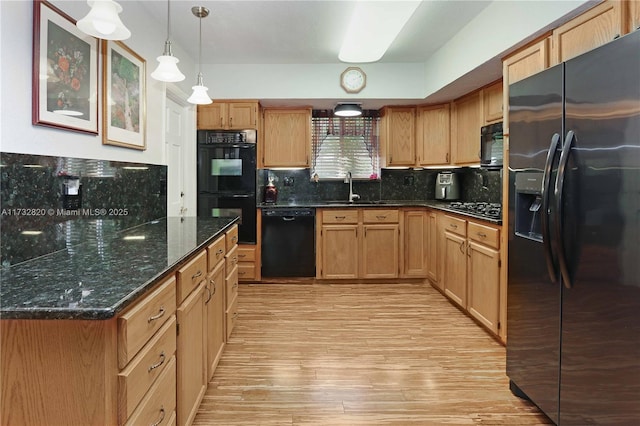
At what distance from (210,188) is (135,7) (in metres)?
2.06

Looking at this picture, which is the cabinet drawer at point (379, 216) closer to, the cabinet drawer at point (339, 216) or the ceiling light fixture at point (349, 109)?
the cabinet drawer at point (339, 216)

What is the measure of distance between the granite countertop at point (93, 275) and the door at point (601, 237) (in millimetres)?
1669

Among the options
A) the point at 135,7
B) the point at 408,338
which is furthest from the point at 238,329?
the point at 135,7

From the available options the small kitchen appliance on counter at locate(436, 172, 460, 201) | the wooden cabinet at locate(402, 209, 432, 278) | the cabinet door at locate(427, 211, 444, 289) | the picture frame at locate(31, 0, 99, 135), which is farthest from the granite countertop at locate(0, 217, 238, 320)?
the small kitchen appliance on counter at locate(436, 172, 460, 201)

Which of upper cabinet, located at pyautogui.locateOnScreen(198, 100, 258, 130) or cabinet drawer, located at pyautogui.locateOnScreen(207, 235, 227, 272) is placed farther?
upper cabinet, located at pyautogui.locateOnScreen(198, 100, 258, 130)

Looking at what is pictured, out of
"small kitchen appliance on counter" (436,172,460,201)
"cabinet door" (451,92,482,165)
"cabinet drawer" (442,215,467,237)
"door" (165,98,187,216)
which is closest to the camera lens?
"cabinet drawer" (442,215,467,237)

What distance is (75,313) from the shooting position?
0.96 meters

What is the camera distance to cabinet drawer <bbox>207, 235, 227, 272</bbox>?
2102 mm

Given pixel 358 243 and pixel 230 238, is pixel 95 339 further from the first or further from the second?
pixel 358 243

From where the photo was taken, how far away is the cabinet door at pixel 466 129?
155 inches

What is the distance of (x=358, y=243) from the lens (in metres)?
4.53

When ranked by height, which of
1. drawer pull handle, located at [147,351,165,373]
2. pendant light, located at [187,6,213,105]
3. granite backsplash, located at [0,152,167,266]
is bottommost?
drawer pull handle, located at [147,351,165,373]

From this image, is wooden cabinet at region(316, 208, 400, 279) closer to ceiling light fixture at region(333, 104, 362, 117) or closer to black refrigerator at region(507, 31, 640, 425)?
ceiling light fixture at region(333, 104, 362, 117)

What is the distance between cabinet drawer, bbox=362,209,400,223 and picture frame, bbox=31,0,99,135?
9.85 feet
